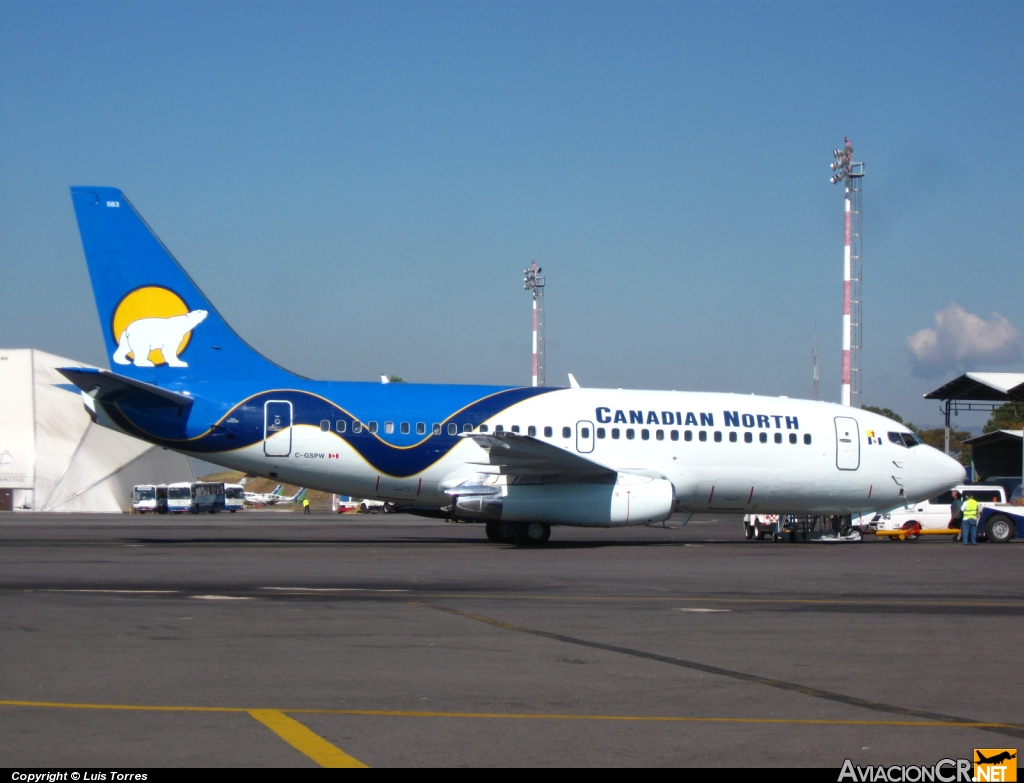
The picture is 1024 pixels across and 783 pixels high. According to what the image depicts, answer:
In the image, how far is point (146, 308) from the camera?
24828 millimetres

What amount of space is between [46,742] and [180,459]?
262 feet

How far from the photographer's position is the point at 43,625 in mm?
10828

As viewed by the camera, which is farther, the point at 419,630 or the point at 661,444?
the point at 661,444

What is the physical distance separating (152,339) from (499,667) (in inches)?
728

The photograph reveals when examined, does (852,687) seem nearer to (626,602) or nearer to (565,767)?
(565,767)

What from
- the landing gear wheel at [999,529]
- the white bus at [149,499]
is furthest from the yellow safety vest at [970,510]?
the white bus at [149,499]

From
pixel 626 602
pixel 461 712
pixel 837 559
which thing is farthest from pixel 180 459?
pixel 461 712

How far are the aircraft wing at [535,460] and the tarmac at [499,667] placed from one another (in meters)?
5.56

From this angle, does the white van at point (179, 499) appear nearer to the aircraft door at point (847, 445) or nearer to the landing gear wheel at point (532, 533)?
the landing gear wheel at point (532, 533)

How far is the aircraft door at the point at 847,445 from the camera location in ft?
88.5

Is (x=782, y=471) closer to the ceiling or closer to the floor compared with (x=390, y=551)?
closer to the ceiling

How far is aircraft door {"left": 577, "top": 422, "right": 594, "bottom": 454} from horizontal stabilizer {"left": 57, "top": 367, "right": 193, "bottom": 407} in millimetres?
9092

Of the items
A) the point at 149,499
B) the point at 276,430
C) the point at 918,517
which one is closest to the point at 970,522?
the point at 918,517

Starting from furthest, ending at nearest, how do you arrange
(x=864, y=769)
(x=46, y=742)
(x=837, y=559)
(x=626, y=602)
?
(x=837, y=559) → (x=626, y=602) → (x=46, y=742) → (x=864, y=769)
